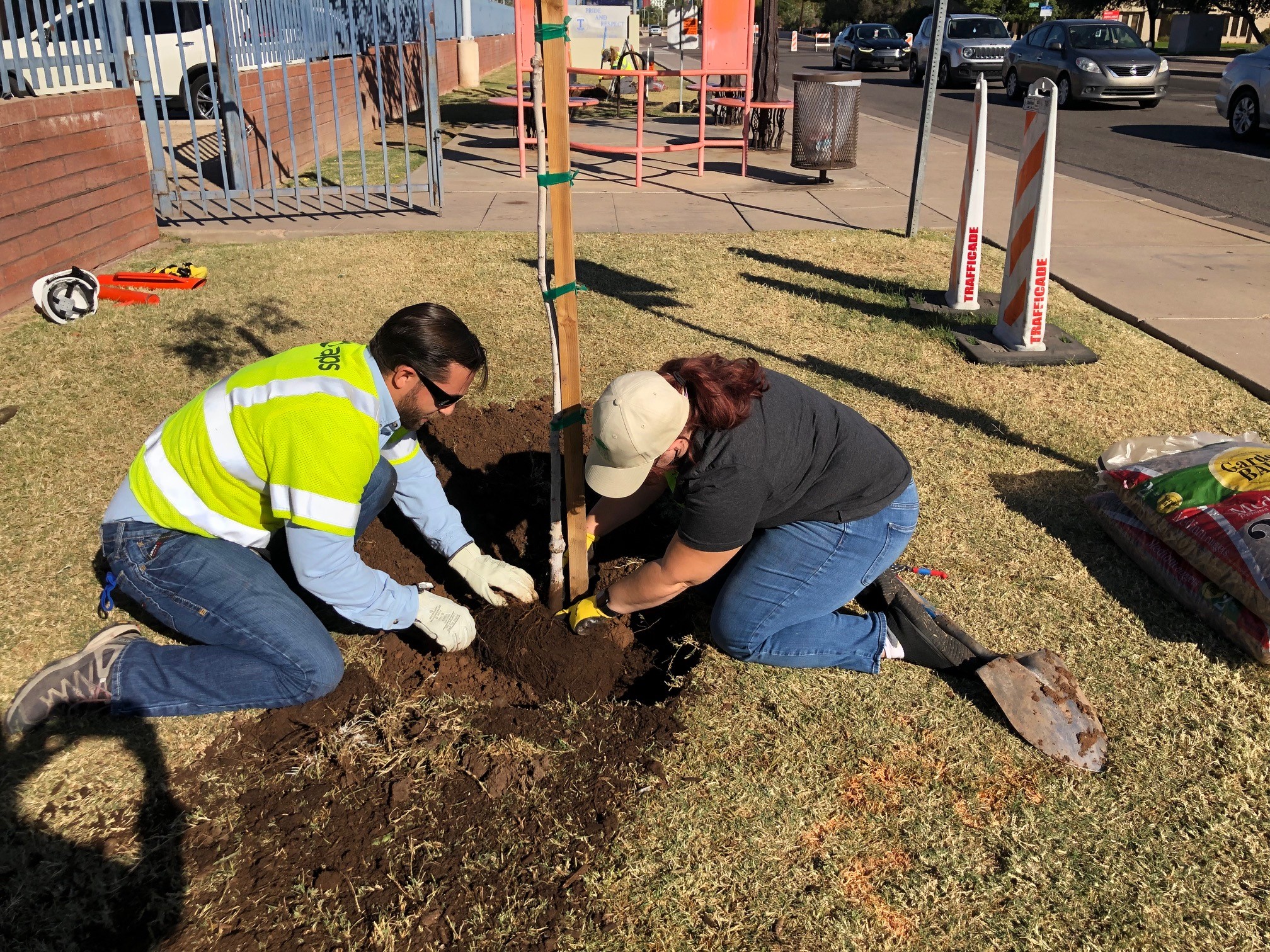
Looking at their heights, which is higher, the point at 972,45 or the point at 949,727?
the point at 972,45

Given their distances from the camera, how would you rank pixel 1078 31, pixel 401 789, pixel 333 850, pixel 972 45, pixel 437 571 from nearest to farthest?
pixel 333 850 → pixel 401 789 → pixel 437 571 → pixel 1078 31 → pixel 972 45

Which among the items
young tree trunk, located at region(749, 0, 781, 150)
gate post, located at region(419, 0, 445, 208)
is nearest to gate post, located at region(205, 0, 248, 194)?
gate post, located at region(419, 0, 445, 208)

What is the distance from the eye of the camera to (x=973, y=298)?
6.46m

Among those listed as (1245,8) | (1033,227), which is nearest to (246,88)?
(1033,227)

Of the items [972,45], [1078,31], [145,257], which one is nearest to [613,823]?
[145,257]

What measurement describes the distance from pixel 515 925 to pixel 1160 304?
628cm

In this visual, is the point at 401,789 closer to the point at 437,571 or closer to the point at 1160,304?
the point at 437,571

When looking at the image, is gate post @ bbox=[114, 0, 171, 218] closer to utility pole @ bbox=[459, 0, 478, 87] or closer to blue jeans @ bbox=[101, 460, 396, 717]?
blue jeans @ bbox=[101, 460, 396, 717]

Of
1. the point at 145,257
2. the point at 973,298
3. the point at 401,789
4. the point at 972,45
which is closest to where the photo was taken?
the point at 401,789

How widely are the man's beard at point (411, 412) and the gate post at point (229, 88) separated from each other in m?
7.12

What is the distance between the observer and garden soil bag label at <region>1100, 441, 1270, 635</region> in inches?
122

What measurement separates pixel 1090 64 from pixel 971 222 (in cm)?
1500

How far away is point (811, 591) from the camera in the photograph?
10.1 ft

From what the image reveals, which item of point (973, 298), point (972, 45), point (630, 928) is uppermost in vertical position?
point (972, 45)
